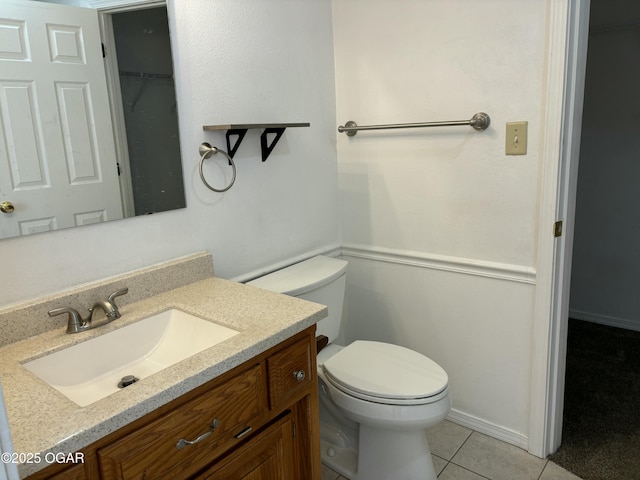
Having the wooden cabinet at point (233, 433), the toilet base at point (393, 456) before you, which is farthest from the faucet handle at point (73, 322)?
the toilet base at point (393, 456)

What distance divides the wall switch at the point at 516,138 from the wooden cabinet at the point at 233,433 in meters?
1.01

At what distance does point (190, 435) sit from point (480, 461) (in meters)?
1.33

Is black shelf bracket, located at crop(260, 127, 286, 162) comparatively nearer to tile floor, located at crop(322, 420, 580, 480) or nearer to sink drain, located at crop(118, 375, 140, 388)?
sink drain, located at crop(118, 375, 140, 388)

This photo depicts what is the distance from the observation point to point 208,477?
1088 mm

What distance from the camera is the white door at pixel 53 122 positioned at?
118cm

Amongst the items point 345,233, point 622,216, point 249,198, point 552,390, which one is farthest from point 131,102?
point 622,216

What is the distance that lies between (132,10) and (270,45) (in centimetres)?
55

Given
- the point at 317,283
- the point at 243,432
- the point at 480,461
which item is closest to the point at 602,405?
the point at 480,461

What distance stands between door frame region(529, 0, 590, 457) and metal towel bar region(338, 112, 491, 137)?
221 mm

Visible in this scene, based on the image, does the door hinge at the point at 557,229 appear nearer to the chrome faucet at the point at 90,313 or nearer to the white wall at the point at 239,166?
the white wall at the point at 239,166

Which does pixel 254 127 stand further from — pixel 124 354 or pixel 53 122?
pixel 124 354

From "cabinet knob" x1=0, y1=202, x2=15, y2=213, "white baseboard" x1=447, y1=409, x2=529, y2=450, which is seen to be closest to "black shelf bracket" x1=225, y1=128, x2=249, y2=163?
"cabinet knob" x1=0, y1=202, x2=15, y2=213

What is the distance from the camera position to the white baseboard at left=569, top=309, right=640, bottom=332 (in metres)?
2.95

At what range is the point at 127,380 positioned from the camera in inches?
47.6
